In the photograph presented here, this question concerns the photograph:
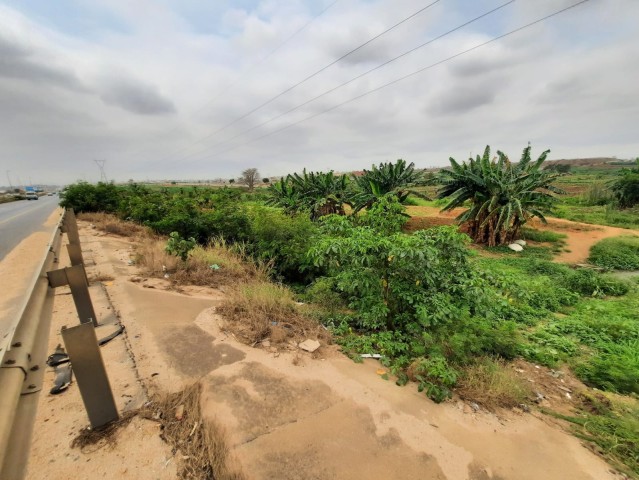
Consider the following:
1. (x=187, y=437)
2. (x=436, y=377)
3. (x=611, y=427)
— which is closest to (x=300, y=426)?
(x=187, y=437)

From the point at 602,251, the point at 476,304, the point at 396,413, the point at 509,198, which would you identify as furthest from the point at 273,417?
the point at 602,251

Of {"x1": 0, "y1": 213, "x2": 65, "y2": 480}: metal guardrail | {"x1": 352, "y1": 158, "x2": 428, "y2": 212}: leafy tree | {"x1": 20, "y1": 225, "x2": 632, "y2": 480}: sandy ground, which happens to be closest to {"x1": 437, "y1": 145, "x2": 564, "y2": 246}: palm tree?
{"x1": 352, "y1": 158, "x2": 428, "y2": 212}: leafy tree

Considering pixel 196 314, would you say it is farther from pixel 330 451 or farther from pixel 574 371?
pixel 574 371

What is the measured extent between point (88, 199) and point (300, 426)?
17.5 m

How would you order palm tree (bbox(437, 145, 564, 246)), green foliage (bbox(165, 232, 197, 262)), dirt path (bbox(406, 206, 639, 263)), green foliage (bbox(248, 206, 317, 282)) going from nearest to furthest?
green foliage (bbox(165, 232, 197, 262))
green foliage (bbox(248, 206, 317, 282))
dirt path (bbox(406, 206, 639, 263))
palm tree (bbox(437, 145, 564, 246))

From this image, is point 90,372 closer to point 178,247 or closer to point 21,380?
point 21,380

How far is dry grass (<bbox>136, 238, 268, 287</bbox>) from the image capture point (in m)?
5.68

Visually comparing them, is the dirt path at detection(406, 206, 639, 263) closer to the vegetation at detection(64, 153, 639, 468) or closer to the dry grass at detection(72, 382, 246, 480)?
the vegetation at detection(64, 153, 639, 468)

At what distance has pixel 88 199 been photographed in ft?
49.1

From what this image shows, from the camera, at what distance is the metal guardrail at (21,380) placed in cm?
110

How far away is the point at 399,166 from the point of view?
13.9 meters

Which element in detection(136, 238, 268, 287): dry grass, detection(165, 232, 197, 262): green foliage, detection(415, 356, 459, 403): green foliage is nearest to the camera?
detection(415, 356, 459, 403): green foliage

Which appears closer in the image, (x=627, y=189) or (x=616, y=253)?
(x=616, y=253)

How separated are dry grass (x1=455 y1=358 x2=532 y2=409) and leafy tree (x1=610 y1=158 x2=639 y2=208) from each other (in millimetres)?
27299
